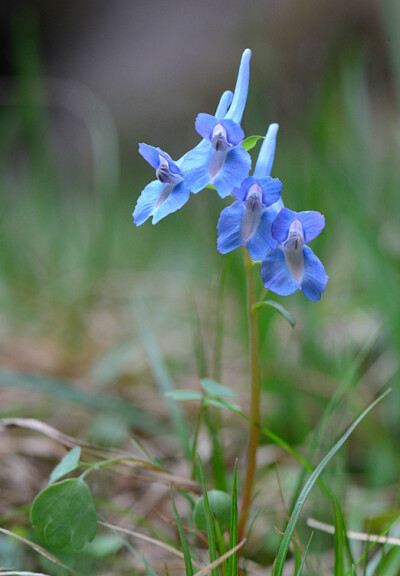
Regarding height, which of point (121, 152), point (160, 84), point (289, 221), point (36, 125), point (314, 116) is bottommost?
point (289, 221)

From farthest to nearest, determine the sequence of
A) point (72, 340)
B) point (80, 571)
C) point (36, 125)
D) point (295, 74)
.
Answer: point (295, 74), point (36, 125), point (72, 340), point (80, 571)

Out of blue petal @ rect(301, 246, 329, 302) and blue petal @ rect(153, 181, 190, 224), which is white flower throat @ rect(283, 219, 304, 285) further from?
blue petal @ rect(153, 181, 190, 224)

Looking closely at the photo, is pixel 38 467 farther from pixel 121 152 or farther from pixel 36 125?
pixel 121 152

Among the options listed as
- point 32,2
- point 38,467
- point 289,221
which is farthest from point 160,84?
point 289,221

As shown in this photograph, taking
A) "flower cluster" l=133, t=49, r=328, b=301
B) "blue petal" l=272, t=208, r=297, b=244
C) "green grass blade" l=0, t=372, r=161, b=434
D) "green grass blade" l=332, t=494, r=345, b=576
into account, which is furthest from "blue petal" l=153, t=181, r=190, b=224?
"green grass blade" l=0, t=372, r=161, b=434

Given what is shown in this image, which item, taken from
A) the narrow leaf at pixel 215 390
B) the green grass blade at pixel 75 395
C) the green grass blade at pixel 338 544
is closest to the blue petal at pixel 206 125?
the narrow leaf at pixel 215 390

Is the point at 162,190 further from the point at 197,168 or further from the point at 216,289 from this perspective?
the point at 216,289

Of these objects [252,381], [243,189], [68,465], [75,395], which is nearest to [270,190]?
[243,189]
